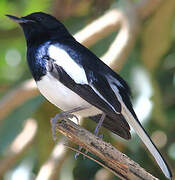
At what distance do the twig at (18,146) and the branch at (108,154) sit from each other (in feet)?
6.20

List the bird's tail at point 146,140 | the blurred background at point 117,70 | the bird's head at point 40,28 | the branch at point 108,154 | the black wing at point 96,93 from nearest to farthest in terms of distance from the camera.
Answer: the branch at point 108,154
the bird's tail at point 146,140
the black wing at point 96,93
the bird's head at point 40,28
the blurred background at point 117,70

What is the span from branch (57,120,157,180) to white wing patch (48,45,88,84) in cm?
41

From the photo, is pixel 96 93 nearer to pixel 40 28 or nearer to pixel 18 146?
pixel 40 28

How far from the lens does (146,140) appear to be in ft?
14.4

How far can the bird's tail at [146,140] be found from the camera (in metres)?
4.24

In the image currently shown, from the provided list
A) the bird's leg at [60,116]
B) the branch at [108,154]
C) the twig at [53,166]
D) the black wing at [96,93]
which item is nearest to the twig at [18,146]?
the twig at [53,166]

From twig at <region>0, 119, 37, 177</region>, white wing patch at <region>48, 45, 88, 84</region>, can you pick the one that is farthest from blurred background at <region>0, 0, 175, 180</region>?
white wing patch at <region>48, 45, 88, 84</region>

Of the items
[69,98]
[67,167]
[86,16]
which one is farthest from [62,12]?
[69,98]

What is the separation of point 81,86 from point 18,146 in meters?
1.80

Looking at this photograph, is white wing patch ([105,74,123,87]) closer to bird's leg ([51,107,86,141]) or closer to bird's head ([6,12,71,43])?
bird's leg ([51,107,86,141])

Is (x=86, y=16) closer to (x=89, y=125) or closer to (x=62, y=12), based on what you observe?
(x=62, y=12)

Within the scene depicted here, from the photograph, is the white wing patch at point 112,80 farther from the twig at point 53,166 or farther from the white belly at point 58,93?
the twig at point 53,166

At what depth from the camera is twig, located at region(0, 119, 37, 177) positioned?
6031mm

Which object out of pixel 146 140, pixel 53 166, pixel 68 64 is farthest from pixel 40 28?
pixel 146 140
